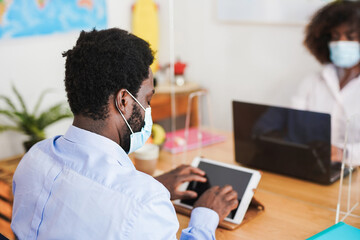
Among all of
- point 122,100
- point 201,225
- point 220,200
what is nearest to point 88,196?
point 122,100

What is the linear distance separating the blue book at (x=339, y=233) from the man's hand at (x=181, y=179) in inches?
16.9

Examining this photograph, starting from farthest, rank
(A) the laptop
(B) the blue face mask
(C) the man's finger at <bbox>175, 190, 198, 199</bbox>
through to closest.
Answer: (B) the blue face mask, (A) the laptop, (C) the man's finger at <bbox>175, 190, 198, 199</bbox>

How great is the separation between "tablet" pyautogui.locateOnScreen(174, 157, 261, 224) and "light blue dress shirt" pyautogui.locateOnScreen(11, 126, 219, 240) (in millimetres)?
270

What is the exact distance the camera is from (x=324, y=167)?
1.72 meters

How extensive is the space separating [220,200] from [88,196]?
528 millimetres

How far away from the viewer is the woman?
2504mm

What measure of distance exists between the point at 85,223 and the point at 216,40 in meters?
2.67

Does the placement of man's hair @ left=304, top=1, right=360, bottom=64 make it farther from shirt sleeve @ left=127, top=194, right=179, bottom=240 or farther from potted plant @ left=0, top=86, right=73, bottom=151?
shirt sleeve @ left=127, top=194, right=179, bottom=240

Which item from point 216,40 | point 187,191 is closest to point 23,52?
point 216,40

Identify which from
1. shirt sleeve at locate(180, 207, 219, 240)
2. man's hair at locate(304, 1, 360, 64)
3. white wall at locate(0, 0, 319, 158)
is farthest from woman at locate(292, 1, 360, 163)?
shirt sleeve at locate(180, 207, 219, 240)

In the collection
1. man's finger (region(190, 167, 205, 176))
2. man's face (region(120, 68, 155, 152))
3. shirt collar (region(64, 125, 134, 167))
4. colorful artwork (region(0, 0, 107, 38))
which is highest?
colorful artwork (region(0, 0, 107, 38))

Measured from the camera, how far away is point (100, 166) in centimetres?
110

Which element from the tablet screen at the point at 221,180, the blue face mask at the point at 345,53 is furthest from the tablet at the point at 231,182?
the blue face mask at the point at 345,53

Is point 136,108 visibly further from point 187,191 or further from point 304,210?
point 304,210
